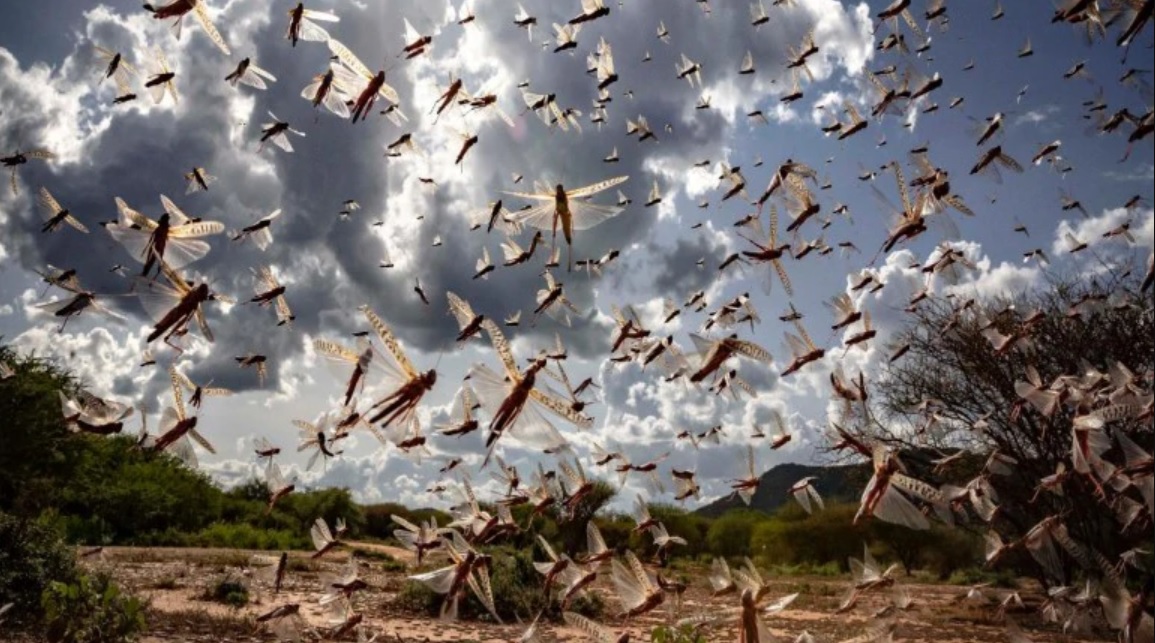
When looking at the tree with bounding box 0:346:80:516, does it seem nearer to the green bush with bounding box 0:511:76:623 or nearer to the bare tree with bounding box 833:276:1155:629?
the green bush with bounding box 0:511:76:623

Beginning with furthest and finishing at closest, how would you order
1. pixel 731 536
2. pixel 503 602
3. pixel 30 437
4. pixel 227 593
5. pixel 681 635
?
pixel 731 536, pixel 30 437, pixel 503 602, pixel 227 593, pixel 681 635

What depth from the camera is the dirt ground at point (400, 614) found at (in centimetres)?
1033

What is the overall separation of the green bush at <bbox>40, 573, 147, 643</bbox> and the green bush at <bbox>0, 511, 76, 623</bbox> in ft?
8.24

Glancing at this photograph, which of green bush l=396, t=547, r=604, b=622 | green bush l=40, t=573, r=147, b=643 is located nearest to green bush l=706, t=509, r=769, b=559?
→ green bush l=396, t=547, r=604, b=622

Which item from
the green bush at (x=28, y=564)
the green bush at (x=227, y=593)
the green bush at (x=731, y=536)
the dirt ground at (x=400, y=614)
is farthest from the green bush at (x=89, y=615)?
the green bush at (x=731, y=536)

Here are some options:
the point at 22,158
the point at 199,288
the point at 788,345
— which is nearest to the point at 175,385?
the point at 199,288

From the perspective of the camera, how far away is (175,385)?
4.97 m

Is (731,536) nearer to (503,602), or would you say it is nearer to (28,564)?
(503,602)

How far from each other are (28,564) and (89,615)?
3.24 m

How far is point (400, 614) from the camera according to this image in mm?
13312

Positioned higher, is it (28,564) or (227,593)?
(28,564)

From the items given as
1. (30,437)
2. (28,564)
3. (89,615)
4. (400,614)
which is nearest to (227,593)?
(400,614)

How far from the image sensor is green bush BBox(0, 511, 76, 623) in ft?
30.0

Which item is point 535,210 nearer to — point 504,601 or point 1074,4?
point 1074,4
